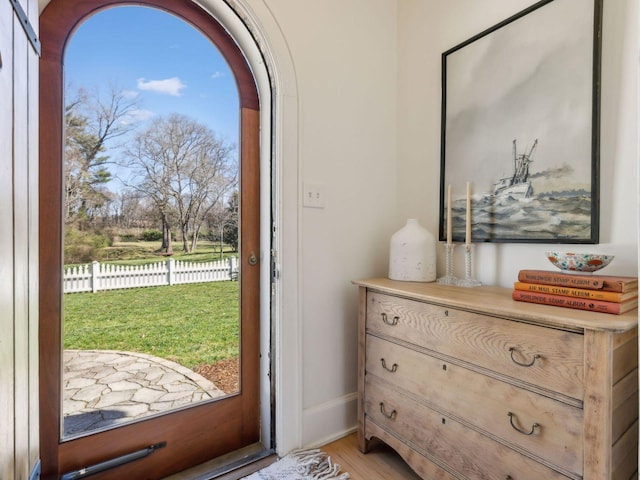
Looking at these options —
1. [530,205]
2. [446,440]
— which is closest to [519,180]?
[530,205]

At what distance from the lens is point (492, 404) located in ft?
3.51

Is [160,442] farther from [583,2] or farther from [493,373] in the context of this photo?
[583,2]

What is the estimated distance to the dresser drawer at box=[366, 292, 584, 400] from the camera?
91cm

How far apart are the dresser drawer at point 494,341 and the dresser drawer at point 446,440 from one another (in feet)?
0.79

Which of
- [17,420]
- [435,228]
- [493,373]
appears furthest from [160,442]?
[435,228]

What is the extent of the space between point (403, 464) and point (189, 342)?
3.60ft

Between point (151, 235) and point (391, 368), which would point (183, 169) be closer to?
point (151, 235)

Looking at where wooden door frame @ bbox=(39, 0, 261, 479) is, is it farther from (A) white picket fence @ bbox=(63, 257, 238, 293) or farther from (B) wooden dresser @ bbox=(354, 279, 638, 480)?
(B) wooden dresser @ bbox=(354, 279, 638, 480)

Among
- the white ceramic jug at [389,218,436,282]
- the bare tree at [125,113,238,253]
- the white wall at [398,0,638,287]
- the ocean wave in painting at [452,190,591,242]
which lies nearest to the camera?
the white wall at [398,0,638,287]

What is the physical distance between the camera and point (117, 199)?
130 centimetres

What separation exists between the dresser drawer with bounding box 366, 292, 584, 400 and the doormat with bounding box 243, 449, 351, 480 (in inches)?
24.4

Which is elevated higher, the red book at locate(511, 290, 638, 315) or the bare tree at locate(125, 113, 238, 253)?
the bare tree at locate(125, 113, 238, 253)

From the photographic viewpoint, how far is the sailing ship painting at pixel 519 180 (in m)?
1.37

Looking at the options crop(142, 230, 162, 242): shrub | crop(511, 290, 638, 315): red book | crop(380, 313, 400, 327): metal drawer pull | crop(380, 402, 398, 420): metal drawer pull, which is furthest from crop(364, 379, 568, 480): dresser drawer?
crop(142, 230, 162, 242): shrub
